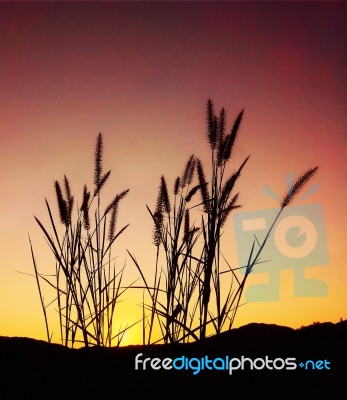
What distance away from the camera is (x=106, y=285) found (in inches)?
88.3

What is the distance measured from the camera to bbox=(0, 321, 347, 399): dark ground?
61.6 inches

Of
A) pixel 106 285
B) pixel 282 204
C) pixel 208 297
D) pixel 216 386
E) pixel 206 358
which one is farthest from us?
pixel 106 285

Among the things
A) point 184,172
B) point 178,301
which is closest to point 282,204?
point 184,172

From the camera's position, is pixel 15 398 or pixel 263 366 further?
pixel 263 366

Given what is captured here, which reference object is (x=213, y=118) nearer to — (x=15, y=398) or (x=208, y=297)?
(x=208, y=297)

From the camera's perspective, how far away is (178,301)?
2.06m

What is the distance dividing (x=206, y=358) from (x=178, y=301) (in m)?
0.38

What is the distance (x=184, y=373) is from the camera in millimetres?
1690

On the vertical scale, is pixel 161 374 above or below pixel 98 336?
below

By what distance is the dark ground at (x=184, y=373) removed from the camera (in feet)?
5.13

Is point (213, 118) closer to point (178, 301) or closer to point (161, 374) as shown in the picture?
point (178, 301)

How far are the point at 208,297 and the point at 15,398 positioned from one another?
87cm

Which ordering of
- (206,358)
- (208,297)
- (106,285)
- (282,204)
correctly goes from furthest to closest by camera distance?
(106,285), (282,204), (208,297), (206,358)

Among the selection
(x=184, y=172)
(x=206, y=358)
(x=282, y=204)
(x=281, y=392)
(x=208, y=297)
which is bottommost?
(x=281, y=392)
